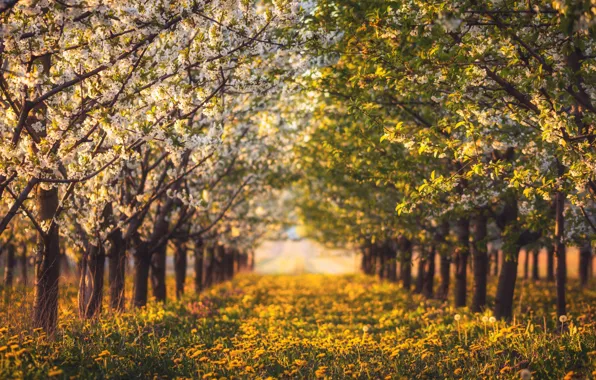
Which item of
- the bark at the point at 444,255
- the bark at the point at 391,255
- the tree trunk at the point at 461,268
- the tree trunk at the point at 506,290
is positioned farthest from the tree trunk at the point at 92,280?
the bark at the point at 391,255

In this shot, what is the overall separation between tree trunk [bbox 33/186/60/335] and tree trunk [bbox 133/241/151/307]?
5025mm

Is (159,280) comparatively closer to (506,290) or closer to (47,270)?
(47,270)

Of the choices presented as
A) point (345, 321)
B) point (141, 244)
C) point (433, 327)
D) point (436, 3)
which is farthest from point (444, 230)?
point (436, 3)

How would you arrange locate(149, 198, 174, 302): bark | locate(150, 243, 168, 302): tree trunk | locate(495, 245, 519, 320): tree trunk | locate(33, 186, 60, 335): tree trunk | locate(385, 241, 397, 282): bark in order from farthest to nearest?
locate(385, 241, 397, 282): bark → locate(150, 243, 168, 302): tree trunk → locate(149, 198, 174, 302): bark → locate(495, 245, 519, 320): tree trunk → locate(33, 186, 60, 335): tree trunk

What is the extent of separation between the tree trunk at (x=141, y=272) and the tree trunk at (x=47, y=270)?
198 inches

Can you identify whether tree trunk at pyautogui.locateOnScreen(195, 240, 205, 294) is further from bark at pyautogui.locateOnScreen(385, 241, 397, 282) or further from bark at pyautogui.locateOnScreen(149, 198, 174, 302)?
bark at pyautogui.locateOnScreen(385, 241, 397, 282)

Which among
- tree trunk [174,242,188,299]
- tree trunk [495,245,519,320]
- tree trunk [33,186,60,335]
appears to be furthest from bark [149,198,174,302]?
tree trunk [495,245,519,320]

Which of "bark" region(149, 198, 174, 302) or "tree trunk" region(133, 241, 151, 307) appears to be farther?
"tree trunk" region(133, 241, 151, 307)

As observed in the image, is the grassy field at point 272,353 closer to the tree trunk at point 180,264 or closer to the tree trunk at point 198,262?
the tree trunk at point 180,264

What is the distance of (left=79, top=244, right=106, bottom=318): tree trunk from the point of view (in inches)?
456

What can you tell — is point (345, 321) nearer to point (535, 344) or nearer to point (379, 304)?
point (379, 304)

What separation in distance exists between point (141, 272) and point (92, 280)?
315 cm

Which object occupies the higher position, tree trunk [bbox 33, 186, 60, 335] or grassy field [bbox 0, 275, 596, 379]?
tree trunk [bbox 33, 186, 60, 335]

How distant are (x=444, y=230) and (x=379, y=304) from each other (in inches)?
131
